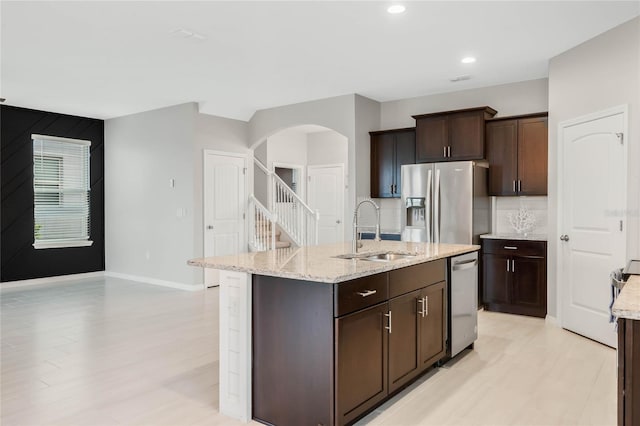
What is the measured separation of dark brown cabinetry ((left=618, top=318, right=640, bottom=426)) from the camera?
1639 millimetres

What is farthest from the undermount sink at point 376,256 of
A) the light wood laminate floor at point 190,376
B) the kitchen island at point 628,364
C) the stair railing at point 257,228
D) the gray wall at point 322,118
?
the stair railing at point 257,228

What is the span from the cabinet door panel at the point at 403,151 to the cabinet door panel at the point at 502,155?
40.4 inches

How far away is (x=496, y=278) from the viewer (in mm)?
5402

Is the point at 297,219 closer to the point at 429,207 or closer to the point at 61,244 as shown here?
the point at 429,207

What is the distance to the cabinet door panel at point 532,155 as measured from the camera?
5277 mm

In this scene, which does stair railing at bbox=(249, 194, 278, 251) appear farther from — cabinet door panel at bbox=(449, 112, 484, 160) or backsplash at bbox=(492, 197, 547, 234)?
backsplash at bbox=(492, 197, 547, 234)

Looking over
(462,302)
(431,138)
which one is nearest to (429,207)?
(431,138)

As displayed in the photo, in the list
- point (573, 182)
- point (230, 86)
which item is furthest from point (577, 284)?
point (230, 86)

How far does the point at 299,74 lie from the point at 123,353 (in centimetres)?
356

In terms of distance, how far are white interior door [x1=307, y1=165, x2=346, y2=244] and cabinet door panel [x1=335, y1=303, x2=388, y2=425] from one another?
658 centimetres

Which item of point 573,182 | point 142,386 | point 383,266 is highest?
point 573,182

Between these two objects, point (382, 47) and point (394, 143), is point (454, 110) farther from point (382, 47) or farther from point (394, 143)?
point (382, 47)

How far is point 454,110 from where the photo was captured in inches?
231

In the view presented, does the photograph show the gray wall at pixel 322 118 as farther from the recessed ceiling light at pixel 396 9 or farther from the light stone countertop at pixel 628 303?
the light stone countertop at pixel 628 303
